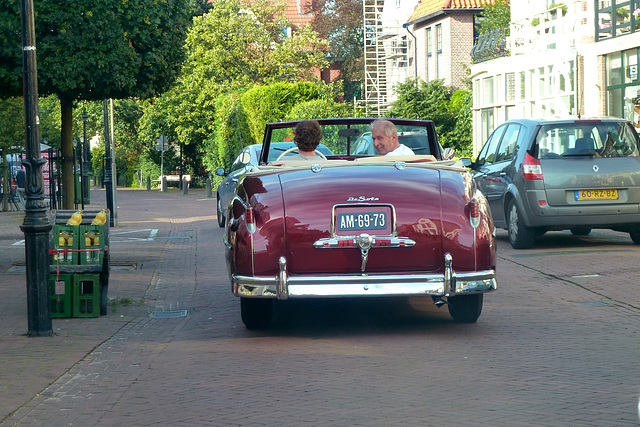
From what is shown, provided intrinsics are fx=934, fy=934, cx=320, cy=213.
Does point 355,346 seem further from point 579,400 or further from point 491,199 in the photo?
point 491,199

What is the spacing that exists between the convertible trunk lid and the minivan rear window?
6282mm

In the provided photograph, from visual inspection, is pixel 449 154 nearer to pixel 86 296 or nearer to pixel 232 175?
pixel 86 296

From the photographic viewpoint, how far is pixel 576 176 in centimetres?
1234

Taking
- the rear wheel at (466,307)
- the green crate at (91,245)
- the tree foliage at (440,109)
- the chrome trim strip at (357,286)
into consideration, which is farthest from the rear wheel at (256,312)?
the tree foliage at (440,109)

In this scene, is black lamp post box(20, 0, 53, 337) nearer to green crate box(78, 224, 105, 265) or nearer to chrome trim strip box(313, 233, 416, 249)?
green crate box(78, 224, 105, 265)

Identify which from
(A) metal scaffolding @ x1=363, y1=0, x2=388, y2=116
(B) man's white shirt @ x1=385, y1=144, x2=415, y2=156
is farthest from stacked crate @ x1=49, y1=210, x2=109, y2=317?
(A) metal scaffolding @ x1=363, y1=0, x2=388, y2=116

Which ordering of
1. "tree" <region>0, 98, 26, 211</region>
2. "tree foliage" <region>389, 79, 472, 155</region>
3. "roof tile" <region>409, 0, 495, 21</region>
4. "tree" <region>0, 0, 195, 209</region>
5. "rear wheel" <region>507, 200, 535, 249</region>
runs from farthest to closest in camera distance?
1. "roof tile" <region>409, 0, 495, 21</region>
2. "tree foliage" <region>389, 79, 472, 155</region>
3. "tree" <region>0, 98, 26, 211</region>
4. "rear wheel" <region>507, 200, 535, 249</region>
5. "tree" <region>0, 0, 195, 209</region>

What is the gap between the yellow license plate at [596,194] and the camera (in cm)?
1238

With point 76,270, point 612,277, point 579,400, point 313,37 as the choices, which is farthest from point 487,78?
point 579,400

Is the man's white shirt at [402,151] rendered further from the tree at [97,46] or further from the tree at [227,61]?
the tree at [227,61]

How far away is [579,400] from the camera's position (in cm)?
506

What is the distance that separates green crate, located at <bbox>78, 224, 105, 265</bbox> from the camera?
8.57 m

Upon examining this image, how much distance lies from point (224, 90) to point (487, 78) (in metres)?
15.2

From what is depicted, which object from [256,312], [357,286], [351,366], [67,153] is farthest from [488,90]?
[351,366]
